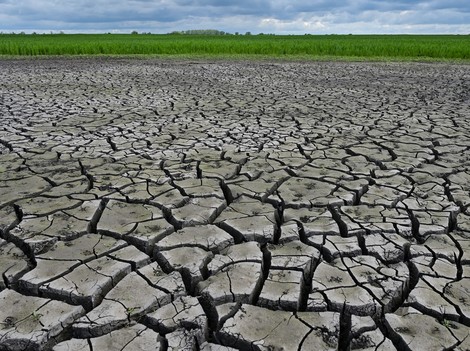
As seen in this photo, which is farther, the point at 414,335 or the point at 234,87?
the point at 234,87

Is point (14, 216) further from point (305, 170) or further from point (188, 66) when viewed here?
point (188, 66)

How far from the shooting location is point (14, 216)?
2.79 metres

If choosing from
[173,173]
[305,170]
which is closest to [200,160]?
[173,173]

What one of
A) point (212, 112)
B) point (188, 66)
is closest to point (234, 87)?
point (212, 112)

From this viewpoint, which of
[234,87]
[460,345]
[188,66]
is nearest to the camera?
[460,345]

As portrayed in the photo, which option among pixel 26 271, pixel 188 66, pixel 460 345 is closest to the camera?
pixel 460 345

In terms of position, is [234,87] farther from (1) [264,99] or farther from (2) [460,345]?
(2) [460,345]

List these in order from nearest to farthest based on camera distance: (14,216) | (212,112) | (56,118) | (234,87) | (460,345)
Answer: (460,345), (14,216), (56,118), (212,112), (234,87)

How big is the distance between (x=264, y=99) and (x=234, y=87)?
1573 mm

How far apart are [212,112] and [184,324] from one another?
4.62 metres

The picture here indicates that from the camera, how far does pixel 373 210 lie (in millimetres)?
2904

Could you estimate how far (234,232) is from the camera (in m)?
2.62

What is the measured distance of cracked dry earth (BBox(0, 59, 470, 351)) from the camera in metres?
1.83

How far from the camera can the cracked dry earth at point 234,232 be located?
1.83m
